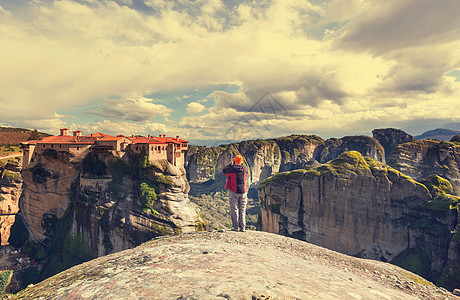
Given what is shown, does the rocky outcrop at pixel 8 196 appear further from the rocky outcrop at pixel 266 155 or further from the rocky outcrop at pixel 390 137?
the rocky outcrop at pixel 390 137

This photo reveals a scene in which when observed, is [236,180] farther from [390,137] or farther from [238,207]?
[390,137]

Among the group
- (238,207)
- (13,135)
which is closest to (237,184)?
(238,207)

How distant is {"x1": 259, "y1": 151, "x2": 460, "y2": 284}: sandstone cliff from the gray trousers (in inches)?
1518

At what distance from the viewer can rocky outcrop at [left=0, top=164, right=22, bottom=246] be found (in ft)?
162

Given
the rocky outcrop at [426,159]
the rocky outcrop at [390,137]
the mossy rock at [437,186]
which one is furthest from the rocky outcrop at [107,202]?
the rocky outcrop at [390,137]

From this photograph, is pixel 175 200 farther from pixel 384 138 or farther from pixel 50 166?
pixel 384 138

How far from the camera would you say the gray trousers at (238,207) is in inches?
499

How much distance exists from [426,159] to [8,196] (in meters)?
123

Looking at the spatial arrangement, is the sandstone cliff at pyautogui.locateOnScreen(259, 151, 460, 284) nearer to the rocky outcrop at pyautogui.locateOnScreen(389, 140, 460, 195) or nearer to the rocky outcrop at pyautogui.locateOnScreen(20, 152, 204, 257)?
the rocky outcrop at pyautogui.locateOnScreen(20, 152, 204, 257)

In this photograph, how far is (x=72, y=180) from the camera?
4209 cm

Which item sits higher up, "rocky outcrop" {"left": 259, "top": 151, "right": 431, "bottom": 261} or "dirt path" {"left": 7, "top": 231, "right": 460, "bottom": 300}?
"dirt path" {"left": 7, "top": 231, "right": 460, "bottom": 300}

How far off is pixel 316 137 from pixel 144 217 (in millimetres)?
157477

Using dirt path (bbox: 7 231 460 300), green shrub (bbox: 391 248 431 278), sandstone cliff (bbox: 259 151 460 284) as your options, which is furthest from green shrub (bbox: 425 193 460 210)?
dirt path (bbox: 7 231 460 300)

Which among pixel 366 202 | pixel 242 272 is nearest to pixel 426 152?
pixel 366 202
